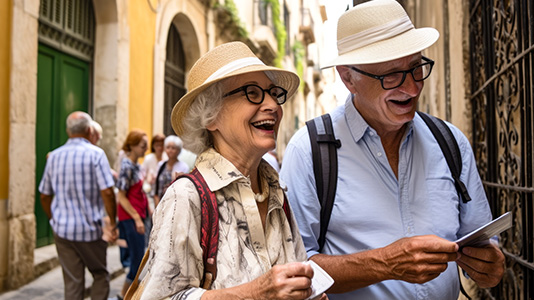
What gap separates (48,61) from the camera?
7461 millimetres

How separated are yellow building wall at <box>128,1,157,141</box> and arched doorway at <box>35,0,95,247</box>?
756 mm

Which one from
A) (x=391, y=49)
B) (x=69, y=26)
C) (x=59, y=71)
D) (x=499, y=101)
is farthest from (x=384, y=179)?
(x=69, y=26)

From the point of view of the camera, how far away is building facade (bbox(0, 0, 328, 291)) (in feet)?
19.5

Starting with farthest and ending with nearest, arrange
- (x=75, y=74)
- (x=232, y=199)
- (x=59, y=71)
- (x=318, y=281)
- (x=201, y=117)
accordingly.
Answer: (x=75, y=74) < (x=59, y=71) < (x=201, y=117) < (x=232, y=199) < (x=318, y=281)

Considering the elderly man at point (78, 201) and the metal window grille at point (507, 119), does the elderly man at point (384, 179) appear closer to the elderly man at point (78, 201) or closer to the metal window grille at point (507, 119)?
the metal window grille at point (507, 119)

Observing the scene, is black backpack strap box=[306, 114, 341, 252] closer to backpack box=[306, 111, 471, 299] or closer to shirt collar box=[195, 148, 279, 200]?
backpack box=[306, 111, 471, 299]

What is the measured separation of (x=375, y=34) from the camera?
211cm

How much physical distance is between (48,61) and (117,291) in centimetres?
327

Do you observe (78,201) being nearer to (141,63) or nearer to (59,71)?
(59,71)

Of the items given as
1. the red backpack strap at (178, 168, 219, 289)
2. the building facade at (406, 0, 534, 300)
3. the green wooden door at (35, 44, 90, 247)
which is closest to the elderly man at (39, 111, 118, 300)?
the green wooden door at (35, 44, 90, 247)

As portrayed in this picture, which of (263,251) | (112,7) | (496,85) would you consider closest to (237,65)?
(263,251)

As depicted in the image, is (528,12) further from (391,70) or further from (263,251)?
(263,251)

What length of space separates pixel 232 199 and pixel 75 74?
7.31m

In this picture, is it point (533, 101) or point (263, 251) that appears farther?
point (533, 101)
